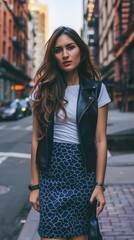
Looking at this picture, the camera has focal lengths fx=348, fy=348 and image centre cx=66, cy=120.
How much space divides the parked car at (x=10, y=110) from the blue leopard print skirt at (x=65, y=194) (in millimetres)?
25471

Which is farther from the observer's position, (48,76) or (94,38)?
(94,38)

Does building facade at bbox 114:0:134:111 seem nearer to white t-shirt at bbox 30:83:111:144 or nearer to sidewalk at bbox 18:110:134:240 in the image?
sidewalk at bbox 18:110:134:240

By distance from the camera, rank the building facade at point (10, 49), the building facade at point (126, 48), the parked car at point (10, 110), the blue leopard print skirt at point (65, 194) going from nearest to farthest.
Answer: the blue leopard print skirt at point (65, 194) < the parked car at point (10, 110) < the building facade at point (126, 48) < the building facade at point (10, 49)

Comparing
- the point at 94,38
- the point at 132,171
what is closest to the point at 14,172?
the point at 132,171

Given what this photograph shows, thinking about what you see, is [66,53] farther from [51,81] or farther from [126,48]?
[126,48]

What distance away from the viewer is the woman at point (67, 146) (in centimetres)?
235

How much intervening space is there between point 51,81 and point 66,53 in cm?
23

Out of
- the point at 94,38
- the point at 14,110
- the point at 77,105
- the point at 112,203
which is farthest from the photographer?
the point at 94,38

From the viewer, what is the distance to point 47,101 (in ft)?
8.05

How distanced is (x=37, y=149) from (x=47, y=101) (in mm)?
345

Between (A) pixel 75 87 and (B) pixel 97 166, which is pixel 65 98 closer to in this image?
(A) pixel 75 87

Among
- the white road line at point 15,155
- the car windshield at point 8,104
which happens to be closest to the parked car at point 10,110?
the car windshield at point 8,104

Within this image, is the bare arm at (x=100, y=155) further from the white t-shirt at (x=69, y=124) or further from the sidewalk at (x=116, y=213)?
the sidewalk at (x=116, y=213)

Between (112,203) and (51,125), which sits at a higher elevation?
(51,125)
